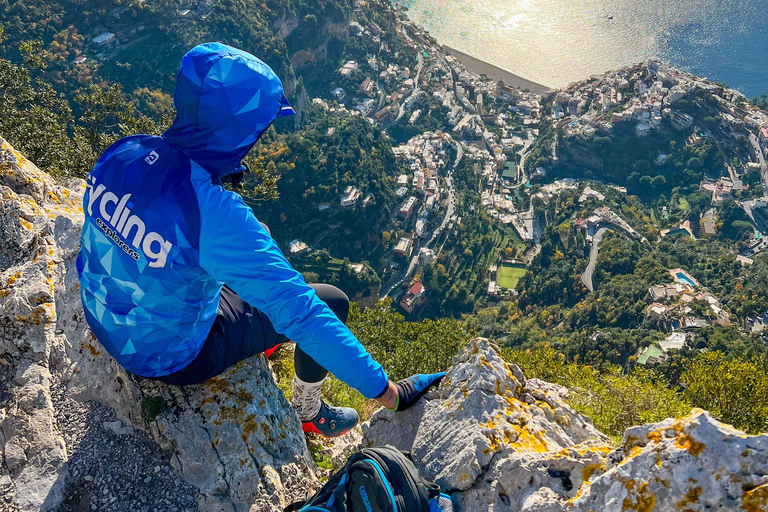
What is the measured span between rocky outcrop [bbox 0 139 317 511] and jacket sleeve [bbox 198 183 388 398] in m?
1.51

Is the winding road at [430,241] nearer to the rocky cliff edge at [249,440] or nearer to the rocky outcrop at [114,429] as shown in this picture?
the rocky cliff edge at [249,440]

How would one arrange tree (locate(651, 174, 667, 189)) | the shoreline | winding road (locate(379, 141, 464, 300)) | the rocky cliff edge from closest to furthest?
the rocky cliff edge < winding road (locate(379, 141, 464, 300)) < tree (locate(651, 174, 667, 189)) < the shoreline

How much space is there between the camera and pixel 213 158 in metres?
2.15

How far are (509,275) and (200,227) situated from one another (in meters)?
51.5

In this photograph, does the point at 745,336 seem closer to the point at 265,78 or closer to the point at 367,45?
the point at 265,78

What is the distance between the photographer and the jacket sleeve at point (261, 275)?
194cm

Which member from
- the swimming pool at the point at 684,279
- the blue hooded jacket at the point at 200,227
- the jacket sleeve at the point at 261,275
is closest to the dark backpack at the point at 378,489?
the blue hooded jacket at the point at 200,227

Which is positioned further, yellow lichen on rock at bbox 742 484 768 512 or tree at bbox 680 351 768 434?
tree at bbox 680 351 768 434

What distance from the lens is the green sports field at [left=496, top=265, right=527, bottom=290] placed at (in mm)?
50469

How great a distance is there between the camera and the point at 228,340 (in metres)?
2.92

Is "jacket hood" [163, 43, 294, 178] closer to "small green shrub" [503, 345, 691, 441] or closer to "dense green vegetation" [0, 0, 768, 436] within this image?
"small green shrub" [503, 345, 691, 441]

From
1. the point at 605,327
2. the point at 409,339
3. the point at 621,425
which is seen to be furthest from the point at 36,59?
the point at 605,327

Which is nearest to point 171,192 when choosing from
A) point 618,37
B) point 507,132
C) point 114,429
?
point 114,429

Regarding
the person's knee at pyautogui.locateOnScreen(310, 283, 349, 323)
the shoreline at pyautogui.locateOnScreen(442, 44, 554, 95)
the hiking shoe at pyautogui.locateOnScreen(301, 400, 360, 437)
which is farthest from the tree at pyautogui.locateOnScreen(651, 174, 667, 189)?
the person's knee at pyautogui.locateOnScreen(310, 283, 349, 323)
